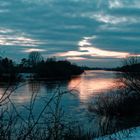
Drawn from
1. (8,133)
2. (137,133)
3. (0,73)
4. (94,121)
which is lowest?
(94,121)

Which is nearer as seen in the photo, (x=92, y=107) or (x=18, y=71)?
(x=18, y=71)

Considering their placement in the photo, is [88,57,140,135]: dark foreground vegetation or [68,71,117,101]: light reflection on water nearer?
[88,57,140,135]: dark foreground vegetation

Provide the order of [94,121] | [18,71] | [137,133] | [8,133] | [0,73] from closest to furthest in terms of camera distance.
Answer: [0,73]
[18,71]
[8,133]
[137,133]
[94,121]

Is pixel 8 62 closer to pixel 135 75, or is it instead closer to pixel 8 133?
pixel 8 133

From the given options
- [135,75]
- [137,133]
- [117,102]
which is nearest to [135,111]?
[117,102]

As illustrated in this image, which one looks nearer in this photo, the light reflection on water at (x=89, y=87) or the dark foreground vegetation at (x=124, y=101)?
the dark foreground vegetation at (x=124, y=101)

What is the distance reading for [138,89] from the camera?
2989 cm

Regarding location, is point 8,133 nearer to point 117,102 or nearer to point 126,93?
point 117,102

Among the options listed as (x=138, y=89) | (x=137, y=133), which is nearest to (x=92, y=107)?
(x=138, y=89)

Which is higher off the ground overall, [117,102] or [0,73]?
[0,73]

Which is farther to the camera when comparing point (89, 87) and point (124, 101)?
point (89, 87)

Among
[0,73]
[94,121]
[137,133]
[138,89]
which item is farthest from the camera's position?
[138,89]

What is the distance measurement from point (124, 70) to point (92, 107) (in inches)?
215

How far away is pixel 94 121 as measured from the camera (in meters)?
23.2
